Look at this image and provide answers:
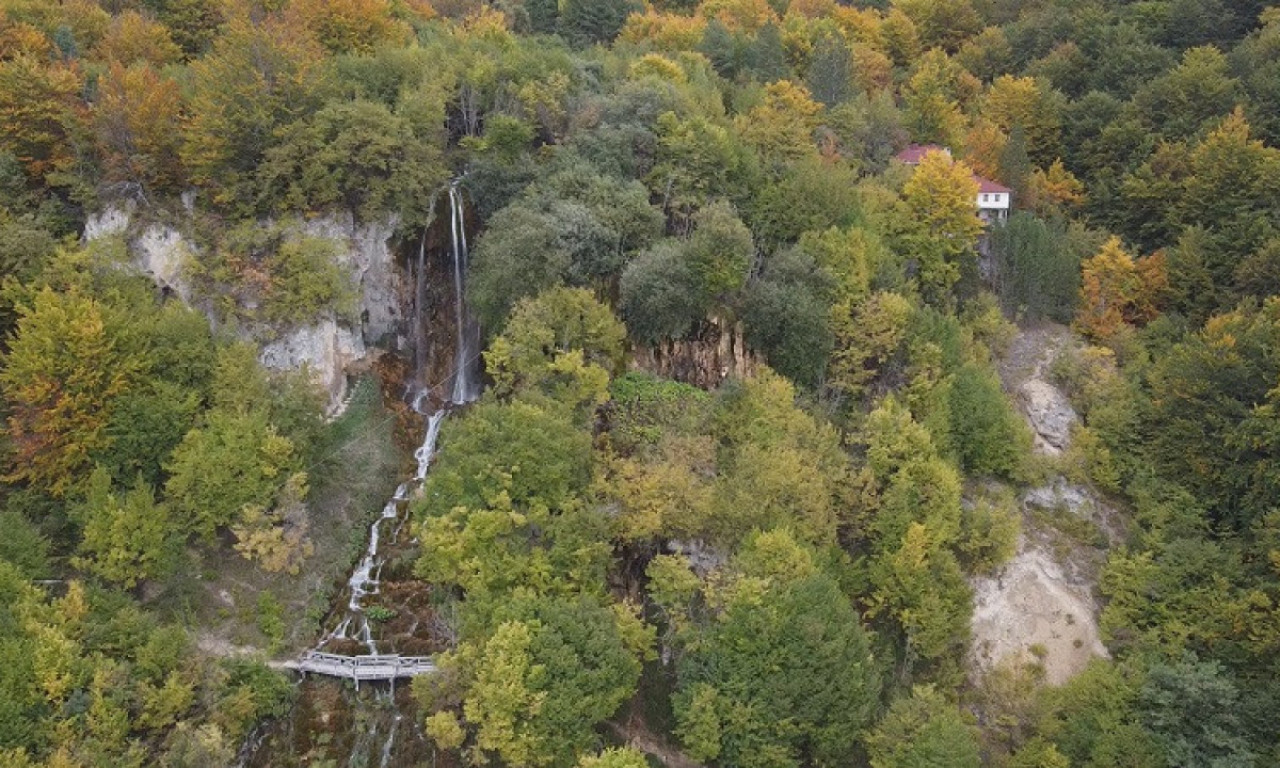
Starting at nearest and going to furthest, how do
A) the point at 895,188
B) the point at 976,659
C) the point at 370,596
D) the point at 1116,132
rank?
the point at 370,596 → the point at 976,659 → the point at 895,188 → the point at 1116,132

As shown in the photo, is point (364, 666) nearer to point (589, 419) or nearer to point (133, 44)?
point (589, 419)

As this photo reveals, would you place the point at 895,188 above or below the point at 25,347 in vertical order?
above

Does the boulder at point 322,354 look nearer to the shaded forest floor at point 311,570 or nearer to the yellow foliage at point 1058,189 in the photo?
the shaded forest floor at point 311,570

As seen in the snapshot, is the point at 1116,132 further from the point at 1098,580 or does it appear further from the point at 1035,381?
the point at 1098,580

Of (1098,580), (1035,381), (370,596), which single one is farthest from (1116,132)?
(370,596)

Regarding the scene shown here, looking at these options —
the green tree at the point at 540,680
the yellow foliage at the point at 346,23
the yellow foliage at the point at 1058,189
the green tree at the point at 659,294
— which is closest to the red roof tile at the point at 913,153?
the yellow foliage at the point at 1058,189

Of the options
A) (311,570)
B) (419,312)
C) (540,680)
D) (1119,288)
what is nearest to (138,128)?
(419,312)

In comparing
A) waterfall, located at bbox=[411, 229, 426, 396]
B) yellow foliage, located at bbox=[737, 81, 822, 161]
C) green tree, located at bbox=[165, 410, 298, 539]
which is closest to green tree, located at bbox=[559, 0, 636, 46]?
yellow foliage, located at bbox=[737, 81, 822, 161]

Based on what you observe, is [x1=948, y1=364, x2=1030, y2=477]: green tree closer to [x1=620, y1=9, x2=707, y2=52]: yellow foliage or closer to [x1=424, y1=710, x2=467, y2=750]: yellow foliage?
[x1=424, y1=710, x2=467, y2=750]: yellow foliage

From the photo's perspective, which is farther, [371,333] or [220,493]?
[371,333]
